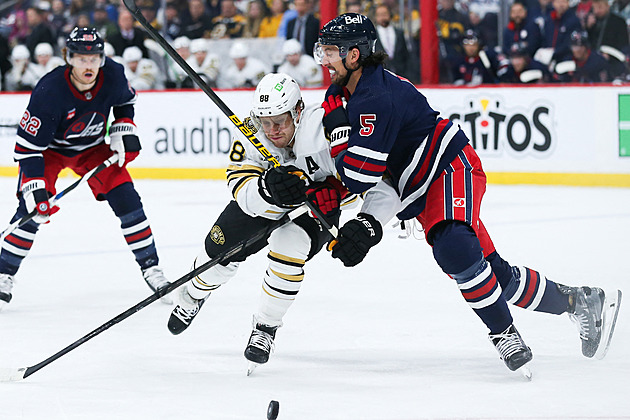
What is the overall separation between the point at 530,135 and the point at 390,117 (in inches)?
171

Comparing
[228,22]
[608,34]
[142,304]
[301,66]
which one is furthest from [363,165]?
[228,22]

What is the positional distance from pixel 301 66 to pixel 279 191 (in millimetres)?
5204

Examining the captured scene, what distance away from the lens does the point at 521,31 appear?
22.6ft

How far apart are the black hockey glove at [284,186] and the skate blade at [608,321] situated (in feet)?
3.08

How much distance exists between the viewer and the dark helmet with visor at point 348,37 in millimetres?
2588

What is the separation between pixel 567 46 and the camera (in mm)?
6723

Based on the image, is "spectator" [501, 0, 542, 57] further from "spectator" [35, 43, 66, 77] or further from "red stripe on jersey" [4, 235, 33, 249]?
"red stripe on jersey" [4, 235, 33, 249]

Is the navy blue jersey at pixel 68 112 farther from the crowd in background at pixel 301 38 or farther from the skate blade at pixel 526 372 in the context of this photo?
the crowd in background at pixel 301 38

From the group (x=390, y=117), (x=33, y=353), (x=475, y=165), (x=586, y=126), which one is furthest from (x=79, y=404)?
(x=586, y=126)

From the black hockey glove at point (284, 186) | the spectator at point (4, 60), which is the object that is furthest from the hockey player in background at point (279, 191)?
the spectator at point (4, 60)

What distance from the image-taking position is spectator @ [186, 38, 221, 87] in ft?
26.1

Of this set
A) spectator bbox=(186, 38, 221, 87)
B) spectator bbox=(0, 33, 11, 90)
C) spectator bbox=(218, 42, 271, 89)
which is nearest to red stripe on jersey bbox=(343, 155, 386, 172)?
spectator bbox=(218, 42, 271, 89)

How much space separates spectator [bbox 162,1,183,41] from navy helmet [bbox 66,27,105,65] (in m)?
4.84

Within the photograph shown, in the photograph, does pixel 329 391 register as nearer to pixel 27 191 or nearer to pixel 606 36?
pixel 27 191
